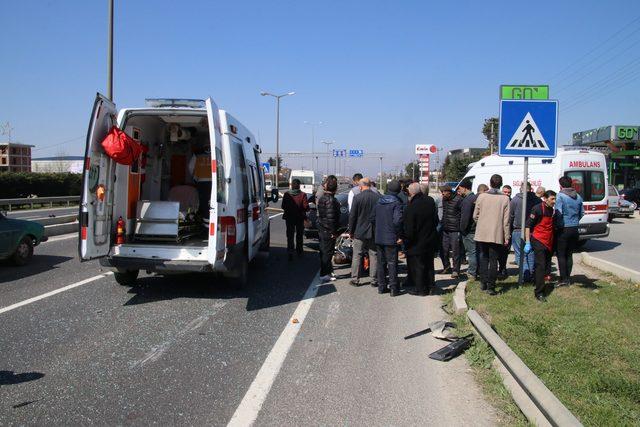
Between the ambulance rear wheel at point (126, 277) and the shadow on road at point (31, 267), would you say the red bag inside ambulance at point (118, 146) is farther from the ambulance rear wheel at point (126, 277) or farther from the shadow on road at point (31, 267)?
the shadow on road at point (31, 267)

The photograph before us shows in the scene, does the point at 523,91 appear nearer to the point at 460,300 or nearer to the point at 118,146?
the point at 460,300

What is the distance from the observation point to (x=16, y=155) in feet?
265

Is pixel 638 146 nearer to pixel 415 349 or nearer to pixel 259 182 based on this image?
pixel 259 182

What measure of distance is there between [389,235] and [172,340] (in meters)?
3.91

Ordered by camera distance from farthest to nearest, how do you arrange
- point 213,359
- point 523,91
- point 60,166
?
point 60,166
point 523,91
point 213,359

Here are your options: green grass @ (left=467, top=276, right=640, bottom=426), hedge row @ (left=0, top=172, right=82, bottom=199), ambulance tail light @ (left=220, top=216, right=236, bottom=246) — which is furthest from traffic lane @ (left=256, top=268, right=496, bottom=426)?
hedge row @ (left=0, top=172, right=82, bottom=199)

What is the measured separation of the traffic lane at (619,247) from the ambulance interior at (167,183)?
31.5 feet

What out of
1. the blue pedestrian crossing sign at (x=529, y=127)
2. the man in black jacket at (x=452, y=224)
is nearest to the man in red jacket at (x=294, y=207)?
the man in black jacket at (x=452, y=224)

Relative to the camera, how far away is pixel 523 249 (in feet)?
26.6

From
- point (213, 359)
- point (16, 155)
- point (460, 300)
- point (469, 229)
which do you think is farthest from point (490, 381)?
point (16, 155)

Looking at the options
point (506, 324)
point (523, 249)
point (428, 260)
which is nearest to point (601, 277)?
point (523, 249)

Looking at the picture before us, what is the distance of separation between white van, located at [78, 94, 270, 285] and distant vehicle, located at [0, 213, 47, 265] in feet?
9.94

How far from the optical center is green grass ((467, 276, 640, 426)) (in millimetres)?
4020

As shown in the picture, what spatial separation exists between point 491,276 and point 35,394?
633 cm
